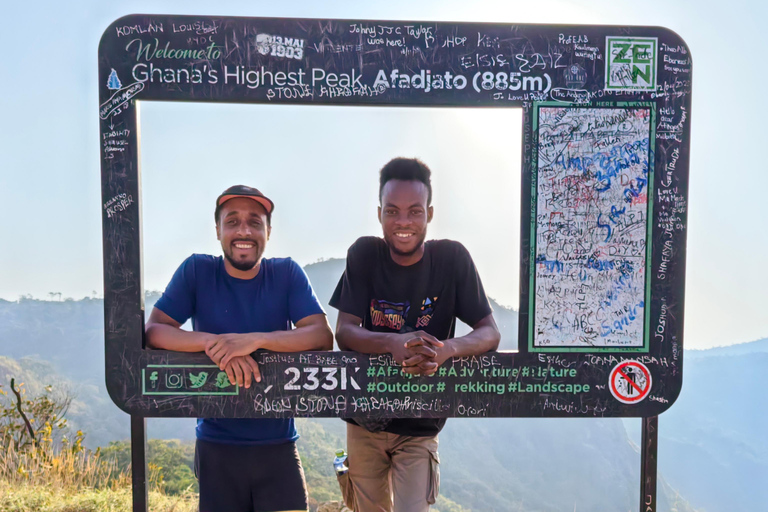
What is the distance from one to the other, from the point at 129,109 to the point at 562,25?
262 centimetres

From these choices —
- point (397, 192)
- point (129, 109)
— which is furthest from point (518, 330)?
point (129, 109)

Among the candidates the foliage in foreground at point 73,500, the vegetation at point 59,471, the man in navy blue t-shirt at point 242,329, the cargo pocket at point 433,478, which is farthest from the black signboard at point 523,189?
the foliage in foreground at point 73,500

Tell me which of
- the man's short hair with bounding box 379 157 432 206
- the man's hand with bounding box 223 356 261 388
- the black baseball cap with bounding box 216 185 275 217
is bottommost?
the man's hand with bounding box 223 356 261 388

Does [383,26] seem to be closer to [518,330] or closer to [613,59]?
[613,59]

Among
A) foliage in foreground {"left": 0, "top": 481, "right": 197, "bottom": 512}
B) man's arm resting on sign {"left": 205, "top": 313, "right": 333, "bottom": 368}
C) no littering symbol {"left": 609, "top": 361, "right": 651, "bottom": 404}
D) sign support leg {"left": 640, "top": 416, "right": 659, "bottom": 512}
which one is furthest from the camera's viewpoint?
foliage in foreground {"left": 0, "top": 481, "right": 197, "bottom": 512}

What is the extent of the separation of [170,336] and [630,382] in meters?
2.81

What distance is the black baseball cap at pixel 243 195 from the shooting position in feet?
9.04

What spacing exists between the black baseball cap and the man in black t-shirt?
573 mm

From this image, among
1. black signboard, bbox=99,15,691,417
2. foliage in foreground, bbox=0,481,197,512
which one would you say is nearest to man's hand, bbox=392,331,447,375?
black signboard, bbox=99,15,691,417

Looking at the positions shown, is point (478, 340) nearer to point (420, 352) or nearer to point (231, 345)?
point (420, 352)

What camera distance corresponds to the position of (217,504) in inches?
109

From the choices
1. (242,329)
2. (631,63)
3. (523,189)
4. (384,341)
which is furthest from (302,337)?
(631,63)

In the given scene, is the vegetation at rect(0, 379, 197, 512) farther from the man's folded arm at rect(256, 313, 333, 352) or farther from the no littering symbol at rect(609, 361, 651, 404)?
the no littering symbol at rect(609, 361, 651, 404)

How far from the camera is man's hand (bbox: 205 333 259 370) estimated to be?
271cm
